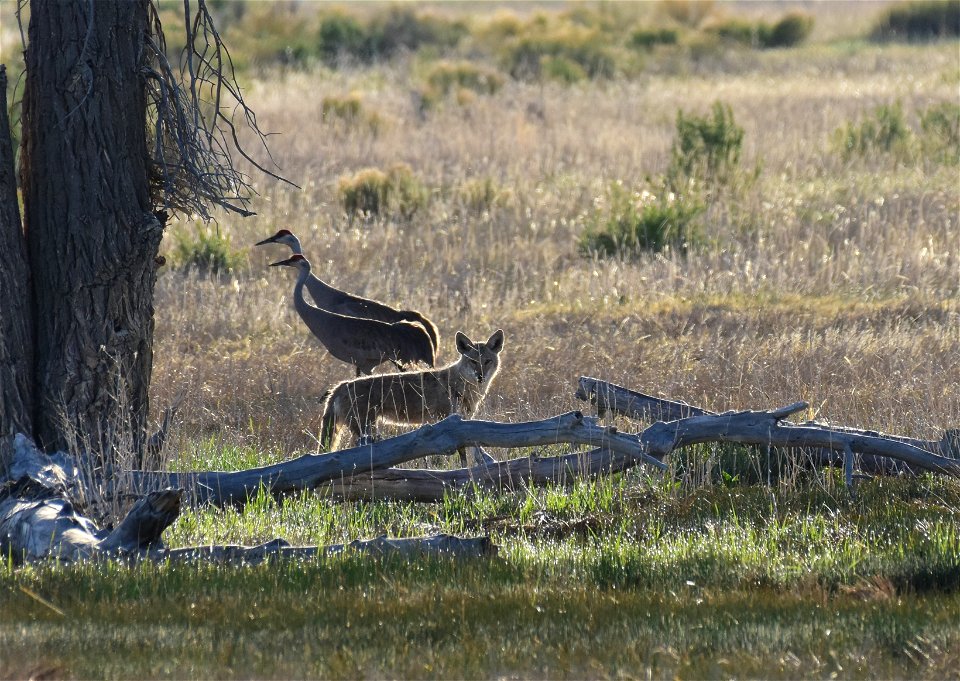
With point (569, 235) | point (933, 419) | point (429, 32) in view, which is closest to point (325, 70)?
point (429, 32)

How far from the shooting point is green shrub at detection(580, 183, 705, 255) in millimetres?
19656

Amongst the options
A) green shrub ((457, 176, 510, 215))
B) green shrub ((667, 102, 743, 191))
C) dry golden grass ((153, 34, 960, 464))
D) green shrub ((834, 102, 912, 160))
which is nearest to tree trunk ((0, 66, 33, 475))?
dry golden grass ((153, 34, 960, 464))

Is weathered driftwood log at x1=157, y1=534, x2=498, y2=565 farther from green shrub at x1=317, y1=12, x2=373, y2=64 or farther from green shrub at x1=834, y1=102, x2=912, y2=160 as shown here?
green shrub at x1=317, y1=12, x2=373, y2=64

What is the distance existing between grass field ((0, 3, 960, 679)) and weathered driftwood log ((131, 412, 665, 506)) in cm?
23

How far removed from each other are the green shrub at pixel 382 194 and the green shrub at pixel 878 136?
8.79 m

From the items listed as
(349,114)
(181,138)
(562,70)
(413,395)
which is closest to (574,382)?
(413,395)

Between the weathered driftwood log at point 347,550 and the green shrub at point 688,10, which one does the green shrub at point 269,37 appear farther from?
the weathered driftwood log at point 347,550

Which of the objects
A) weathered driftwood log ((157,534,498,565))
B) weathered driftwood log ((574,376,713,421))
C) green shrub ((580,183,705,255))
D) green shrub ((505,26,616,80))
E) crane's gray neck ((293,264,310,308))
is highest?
weathered driftwood log ((157,534,498,565))

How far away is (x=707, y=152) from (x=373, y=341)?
12152 millimetres

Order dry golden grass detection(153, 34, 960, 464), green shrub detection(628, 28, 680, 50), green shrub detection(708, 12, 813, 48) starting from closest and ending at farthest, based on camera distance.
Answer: dry golden grass detection(153, 34, 960, 464) → green shrub detection(628, 28, 680, 50) → green shrub detection(708, 12, 813, 48)

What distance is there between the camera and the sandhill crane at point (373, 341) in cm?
1315

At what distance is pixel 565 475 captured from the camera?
9367mm

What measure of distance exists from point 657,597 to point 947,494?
129 inches

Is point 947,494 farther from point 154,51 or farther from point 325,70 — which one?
point 325,70
